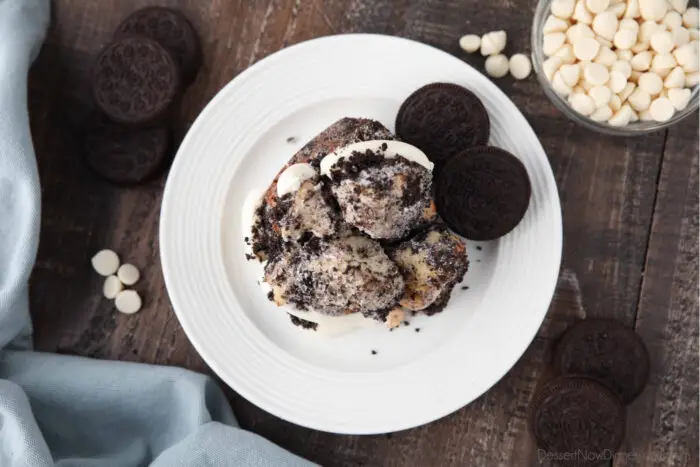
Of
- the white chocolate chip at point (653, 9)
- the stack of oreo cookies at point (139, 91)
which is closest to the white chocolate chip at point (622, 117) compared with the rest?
the white chocolate chip at point (653, 9)

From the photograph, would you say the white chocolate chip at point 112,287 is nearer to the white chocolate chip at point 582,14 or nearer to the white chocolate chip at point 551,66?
the white chocolate chip at point 551,66

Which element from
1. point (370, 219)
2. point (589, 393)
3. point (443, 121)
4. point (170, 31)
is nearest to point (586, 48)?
point (443, 121)

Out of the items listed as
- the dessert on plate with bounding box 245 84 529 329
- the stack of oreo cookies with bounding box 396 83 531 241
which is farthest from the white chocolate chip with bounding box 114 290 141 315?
the stack of oreo cookies with bounding box 396 83 531 241

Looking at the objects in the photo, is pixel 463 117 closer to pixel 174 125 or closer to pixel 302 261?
pixel 302 261

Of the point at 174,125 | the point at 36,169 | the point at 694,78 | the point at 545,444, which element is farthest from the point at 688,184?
the point at 36,169

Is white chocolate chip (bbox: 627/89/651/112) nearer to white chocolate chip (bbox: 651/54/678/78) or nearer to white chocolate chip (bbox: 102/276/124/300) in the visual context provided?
white chocolate chip (bbox: 651/54/678/78)

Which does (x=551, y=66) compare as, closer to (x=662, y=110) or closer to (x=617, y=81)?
(x=617, y=81)
